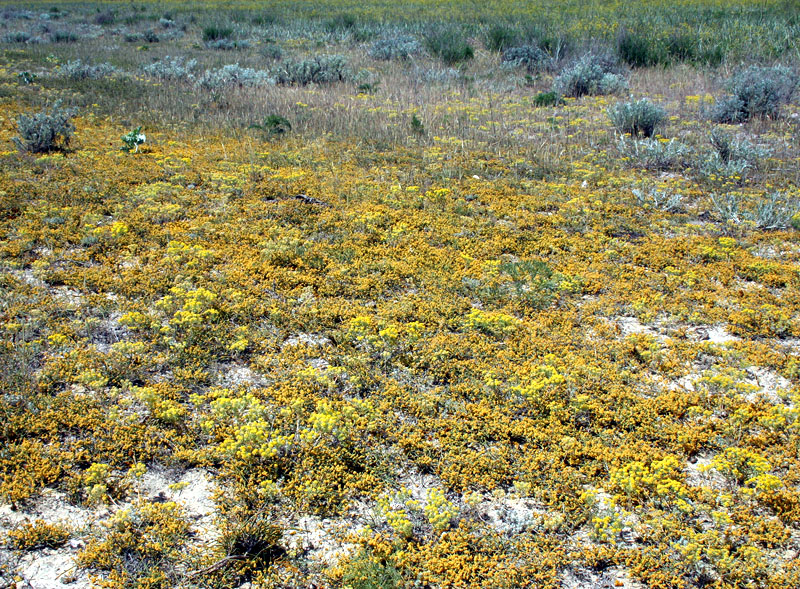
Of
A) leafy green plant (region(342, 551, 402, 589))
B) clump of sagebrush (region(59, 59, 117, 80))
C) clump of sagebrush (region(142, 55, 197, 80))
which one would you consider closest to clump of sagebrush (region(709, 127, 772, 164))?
leafy green plant (region(342, 551, 402, 589))

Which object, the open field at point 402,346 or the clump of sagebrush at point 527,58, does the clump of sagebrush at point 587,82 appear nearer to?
the open field at point 402,346

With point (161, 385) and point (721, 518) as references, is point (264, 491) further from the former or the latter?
point (721, 518)

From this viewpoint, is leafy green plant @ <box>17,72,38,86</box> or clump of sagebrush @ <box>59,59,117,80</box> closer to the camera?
leafy green plant @ <box>17,72,38,86</box>

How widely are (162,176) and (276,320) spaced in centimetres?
480

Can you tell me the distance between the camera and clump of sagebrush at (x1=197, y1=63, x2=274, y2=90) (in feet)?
50.1

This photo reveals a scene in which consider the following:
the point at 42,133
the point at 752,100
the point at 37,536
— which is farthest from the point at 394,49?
the point at 37,536

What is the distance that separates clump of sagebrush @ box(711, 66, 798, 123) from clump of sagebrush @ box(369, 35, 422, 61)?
949 cm

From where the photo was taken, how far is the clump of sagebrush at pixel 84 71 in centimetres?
1616

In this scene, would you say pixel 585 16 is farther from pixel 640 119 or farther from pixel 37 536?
pixel 37 536

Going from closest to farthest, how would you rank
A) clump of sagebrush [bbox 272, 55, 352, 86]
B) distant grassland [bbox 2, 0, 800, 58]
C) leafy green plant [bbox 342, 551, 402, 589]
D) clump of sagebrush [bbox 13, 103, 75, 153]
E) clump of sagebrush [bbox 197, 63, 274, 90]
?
leafy green plant [bbox 342, 551, 402, 589], clump of sagebrush [bbox 13, 103, 75, 153], clump of sagebrush [bbox 197, 63, 274, 90], clump of sagebrush [bbox 272, 55, 352, 86], distant grassland [bbox 2, 0, 800, 58]

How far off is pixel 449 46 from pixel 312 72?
4871 mm

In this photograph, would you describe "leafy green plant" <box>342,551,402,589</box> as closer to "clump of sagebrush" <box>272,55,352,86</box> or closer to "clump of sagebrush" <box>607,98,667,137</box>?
"clump of sagebrush" <box>607,98,667,137</box>

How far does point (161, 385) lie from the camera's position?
4930mm

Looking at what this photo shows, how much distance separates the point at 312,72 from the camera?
53.3 feet
